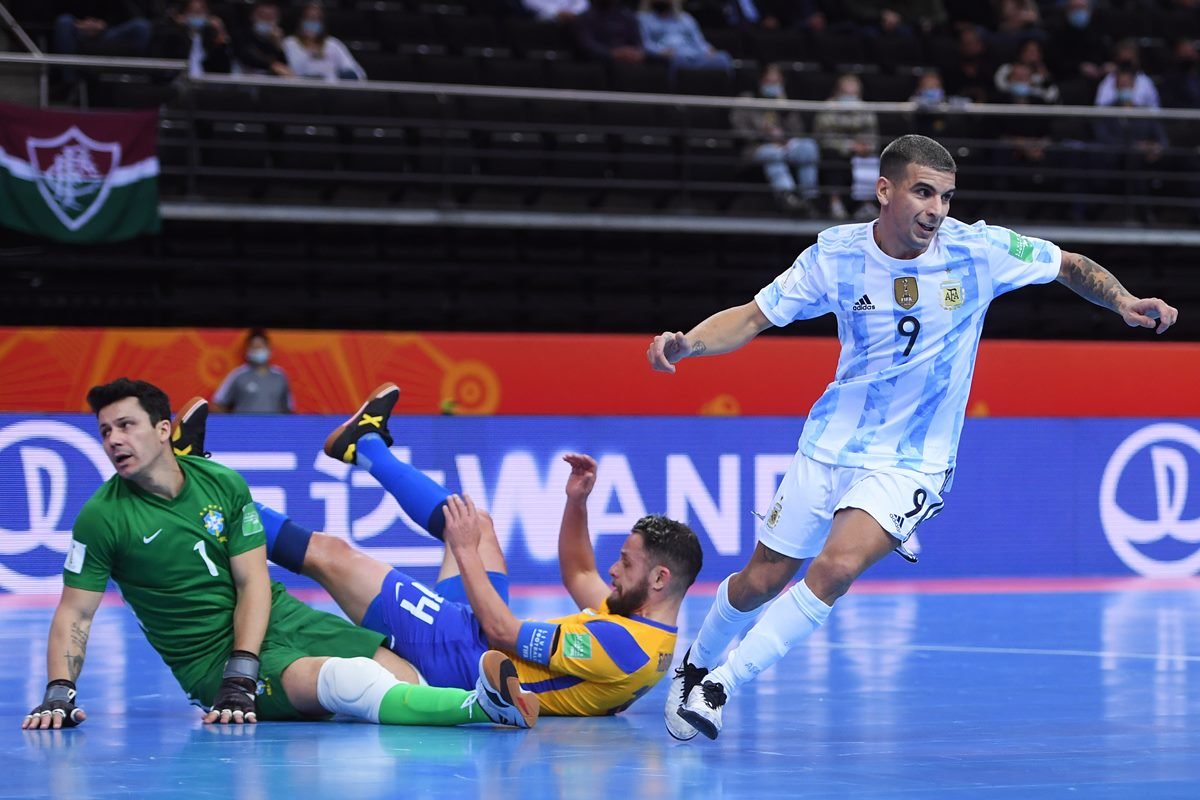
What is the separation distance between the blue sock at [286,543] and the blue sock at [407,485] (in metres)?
0.43

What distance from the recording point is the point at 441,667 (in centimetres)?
662

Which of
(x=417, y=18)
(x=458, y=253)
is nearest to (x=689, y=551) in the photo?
(x=458, y=253)

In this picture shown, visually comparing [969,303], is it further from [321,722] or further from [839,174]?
[839,174]

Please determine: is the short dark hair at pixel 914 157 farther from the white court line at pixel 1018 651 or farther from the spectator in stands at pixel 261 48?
the spectator in stands at pixel 261 48

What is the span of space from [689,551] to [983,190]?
11.7 metres

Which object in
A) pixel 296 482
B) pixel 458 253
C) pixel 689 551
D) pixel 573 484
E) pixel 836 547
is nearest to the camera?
pixel 836 547

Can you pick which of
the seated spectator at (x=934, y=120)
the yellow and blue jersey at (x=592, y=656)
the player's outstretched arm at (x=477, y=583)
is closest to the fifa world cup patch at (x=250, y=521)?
the player's outstretched arm at (x=477, y=583)

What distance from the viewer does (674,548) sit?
6.41 meters

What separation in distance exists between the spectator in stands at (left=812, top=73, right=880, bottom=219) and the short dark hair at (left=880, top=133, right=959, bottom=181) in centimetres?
1020

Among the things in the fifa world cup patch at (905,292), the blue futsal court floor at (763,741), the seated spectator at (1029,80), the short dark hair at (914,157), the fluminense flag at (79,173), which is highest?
the seated spectator at (1029,80)

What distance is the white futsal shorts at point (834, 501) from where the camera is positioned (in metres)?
5.83

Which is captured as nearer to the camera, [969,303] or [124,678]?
[969,303]

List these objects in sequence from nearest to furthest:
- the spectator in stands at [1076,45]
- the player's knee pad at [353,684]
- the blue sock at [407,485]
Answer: the player's knee pad at [353,684] < the blue sock at [407,485] < the spectator in stands at [1076,45]

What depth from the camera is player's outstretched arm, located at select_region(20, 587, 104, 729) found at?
6.07 m
